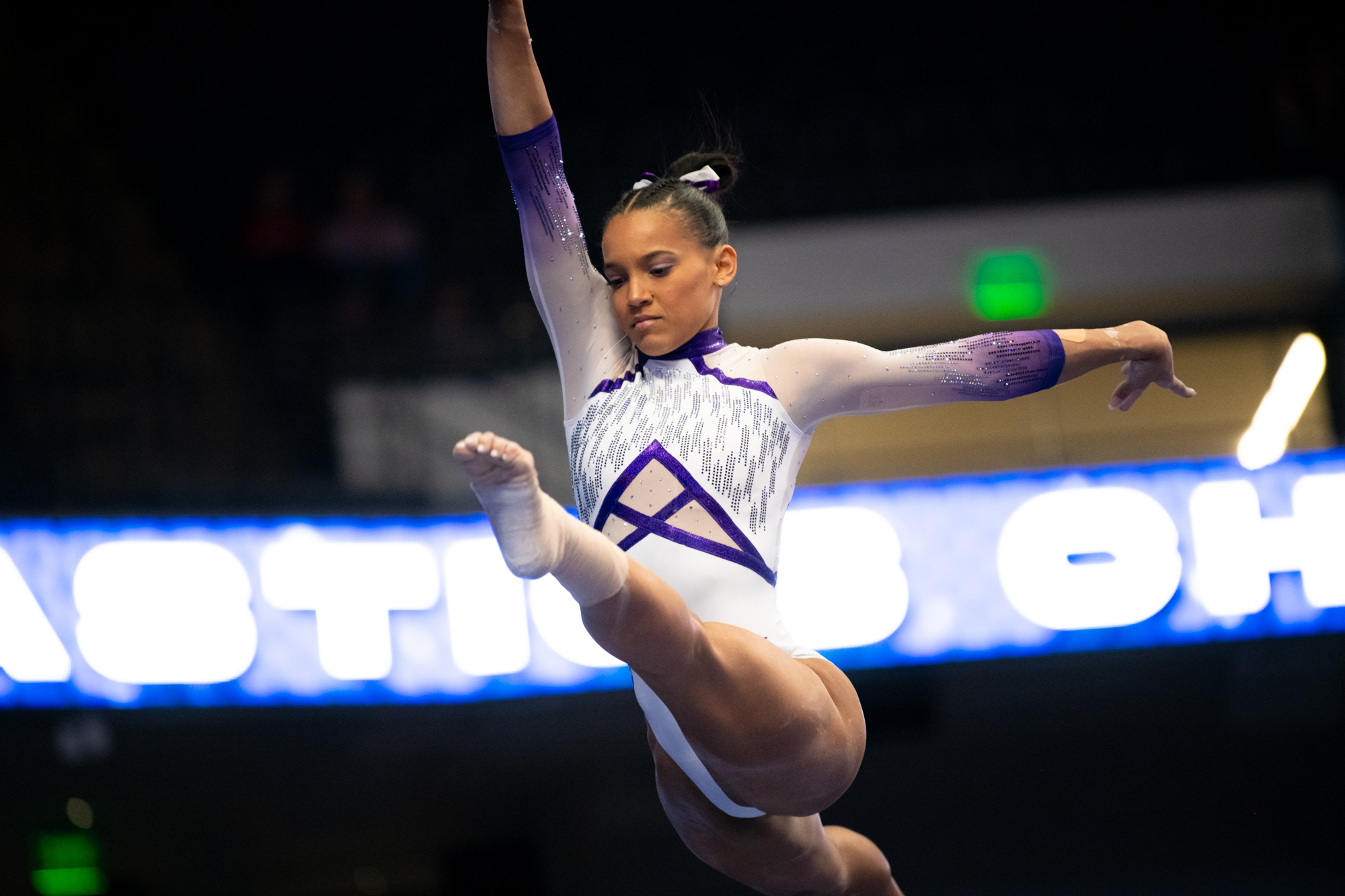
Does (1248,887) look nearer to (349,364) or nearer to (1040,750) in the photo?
(1040,750)

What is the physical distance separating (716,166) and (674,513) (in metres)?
0.70

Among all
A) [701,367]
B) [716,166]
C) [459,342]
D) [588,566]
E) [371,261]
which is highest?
[371,261]

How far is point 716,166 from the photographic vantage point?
2.13 meters

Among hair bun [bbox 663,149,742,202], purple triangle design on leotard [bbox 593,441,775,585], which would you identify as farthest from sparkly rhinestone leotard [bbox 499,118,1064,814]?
hair bun [bbox 663,149,742,202]

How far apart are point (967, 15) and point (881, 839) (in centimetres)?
477

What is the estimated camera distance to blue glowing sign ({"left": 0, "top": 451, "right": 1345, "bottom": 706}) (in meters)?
4.61

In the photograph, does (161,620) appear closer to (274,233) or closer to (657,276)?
(274,233)

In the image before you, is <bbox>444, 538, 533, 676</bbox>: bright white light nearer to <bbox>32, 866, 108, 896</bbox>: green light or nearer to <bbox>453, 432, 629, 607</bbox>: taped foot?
<bbox>32, 866, 108, 896</bbox>: green light

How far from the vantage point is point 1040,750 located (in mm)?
4832

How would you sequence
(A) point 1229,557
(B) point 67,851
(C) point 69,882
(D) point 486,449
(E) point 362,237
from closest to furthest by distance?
(D) point 486,449 → (C) point 69,882 → (B) point 67,851 → (A) point 1229,557 → (E) point 362,237

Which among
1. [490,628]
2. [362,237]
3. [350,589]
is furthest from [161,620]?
[362,237]

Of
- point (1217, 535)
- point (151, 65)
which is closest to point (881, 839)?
point (1217, 535)

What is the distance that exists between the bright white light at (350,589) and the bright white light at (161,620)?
0.18 metres

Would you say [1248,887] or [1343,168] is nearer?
[1248,887]
